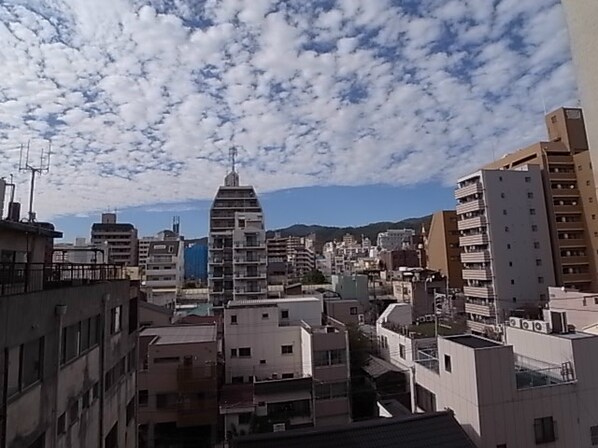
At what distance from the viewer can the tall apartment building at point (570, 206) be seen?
28.4m

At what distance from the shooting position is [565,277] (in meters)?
28.4

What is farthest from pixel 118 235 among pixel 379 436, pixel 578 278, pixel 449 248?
pixel 379 436

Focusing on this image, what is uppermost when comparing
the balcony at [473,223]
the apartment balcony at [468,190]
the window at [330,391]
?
the apartment balcony at [468,190]

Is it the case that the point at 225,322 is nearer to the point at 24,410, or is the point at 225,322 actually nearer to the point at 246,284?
the point at 24,410

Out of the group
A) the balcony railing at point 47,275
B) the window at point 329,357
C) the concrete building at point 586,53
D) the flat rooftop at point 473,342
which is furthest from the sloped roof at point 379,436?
the window at point 329,357

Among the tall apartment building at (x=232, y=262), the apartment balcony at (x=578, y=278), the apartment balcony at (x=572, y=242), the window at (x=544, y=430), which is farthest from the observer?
the tall apartment building at (x=232, y=262)

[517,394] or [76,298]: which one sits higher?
[76,298]

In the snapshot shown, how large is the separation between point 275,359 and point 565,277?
70.8 ft

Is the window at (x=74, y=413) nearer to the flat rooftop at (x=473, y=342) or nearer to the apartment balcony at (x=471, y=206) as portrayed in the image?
the flat rooftop at (x=473, y=342)

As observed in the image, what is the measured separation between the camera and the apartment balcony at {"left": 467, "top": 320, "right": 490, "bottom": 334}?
1010 inches

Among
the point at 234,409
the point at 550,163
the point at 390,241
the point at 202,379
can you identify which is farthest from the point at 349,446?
the point at 390,241

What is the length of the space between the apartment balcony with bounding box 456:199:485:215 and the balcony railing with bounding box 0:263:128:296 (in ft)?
79.2

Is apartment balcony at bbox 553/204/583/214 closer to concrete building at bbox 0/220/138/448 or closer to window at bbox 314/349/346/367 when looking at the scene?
window at bbox 314/349/346/367

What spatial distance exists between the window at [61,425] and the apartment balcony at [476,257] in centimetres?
2680
